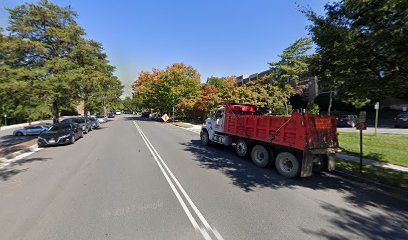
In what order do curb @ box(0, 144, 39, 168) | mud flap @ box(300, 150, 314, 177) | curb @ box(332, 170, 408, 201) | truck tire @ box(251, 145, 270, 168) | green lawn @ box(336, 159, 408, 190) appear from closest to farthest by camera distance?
curb @ box(332, 170, 408, 201)
green lawn @ box(336, 159, 408, 190)
mud flap @ box(300, 150, 314, 177)
truck tire @ box(251, 145, 270, 168)
curb @ box(0, 144, 39, 168)

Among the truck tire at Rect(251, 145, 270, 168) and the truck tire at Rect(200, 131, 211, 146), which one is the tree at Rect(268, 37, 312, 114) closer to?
the truck tire at Rect(200, 131, 211, 146)

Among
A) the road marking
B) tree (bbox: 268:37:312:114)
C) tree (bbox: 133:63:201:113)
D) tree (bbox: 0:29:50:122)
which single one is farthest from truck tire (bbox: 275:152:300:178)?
tree (bbox: 133:63:201:113)

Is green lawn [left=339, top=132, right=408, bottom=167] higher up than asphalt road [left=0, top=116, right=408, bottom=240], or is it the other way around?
green lawn [left=339, top=132, right=408, bottom=167]

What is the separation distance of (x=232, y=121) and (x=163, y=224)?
747cm

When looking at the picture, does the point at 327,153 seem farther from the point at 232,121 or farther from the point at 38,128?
the point at 38,128

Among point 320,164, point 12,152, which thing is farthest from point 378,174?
point 12,152

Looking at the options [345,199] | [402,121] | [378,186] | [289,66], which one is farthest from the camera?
[289,66]

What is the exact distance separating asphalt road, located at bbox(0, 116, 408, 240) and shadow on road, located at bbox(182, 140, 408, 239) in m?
0.02

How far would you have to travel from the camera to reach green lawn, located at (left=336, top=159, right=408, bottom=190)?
22.9ft

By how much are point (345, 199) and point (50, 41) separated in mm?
23504

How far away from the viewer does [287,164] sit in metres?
8.04

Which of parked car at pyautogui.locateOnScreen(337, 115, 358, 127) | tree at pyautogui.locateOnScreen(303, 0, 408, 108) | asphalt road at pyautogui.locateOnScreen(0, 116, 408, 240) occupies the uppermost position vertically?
tree at pyautogui.locateOnScreen(303, 0, 408, 108)

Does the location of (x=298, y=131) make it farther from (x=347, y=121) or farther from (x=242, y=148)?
(x=347, y=121)

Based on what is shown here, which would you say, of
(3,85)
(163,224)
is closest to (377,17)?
(163,224)
